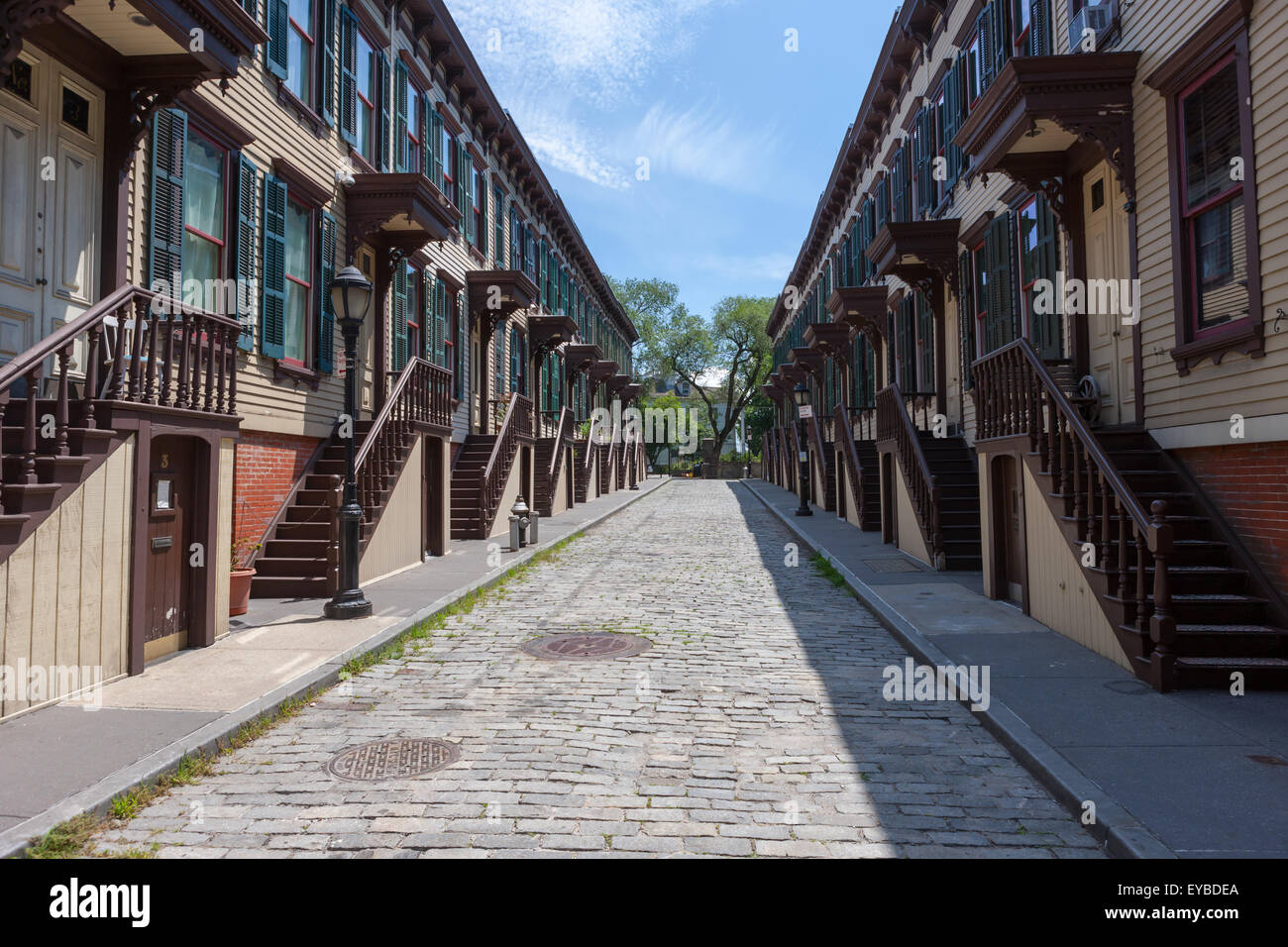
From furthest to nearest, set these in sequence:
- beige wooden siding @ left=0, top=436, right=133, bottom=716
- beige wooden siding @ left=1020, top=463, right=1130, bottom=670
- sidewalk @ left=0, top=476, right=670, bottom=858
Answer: beige wooden siding @ left=1020, top=463, right=1130, bottom=670, beige wooden siding @ left=0, top=436, right=133, bottom=716, sidewalk @ left=0, top=476, right=670, bottom=858

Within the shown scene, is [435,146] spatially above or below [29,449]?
above

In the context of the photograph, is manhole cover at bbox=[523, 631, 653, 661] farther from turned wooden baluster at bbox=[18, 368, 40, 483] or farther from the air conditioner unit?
the air conditioner unit

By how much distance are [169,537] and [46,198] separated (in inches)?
134

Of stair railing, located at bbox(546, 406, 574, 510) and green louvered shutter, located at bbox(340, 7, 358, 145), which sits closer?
green louvered shutter, located at bbox(340, 7, 358, 145)

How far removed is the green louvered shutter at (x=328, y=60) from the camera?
12.6 m

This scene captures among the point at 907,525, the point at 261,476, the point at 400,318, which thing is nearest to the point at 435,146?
the point at 400,318

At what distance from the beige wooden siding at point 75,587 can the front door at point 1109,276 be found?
10.0m

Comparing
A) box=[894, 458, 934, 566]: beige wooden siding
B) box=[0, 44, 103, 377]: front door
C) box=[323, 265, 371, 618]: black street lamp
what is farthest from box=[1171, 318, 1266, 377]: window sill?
box=[0, 44, 103, 377]: front door

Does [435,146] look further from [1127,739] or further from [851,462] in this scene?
[1127,739]

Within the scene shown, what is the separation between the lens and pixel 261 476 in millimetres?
10922

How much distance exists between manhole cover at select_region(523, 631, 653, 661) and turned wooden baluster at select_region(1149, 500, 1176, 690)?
13.8 ft

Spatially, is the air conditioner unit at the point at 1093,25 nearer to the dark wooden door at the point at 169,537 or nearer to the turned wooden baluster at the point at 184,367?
the turned wooden baluster at the point at 184,367

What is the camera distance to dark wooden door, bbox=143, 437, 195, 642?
6.84 metres
